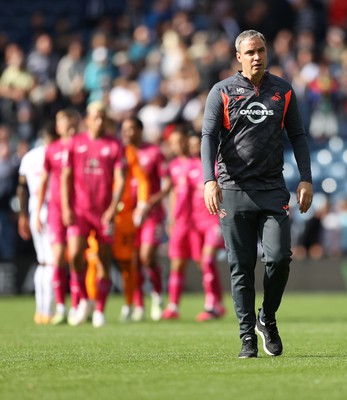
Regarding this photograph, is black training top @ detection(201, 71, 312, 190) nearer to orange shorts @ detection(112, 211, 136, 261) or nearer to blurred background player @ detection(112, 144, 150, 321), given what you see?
blurred background player @ detection(112, 144, 150, 321)

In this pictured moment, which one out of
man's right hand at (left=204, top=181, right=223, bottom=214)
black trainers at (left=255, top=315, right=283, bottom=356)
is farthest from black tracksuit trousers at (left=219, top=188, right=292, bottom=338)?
man's right hand at (left=204, top=181, right=223, bottom=214)

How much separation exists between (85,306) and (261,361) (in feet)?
19.5

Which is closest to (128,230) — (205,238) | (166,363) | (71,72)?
(205,238)

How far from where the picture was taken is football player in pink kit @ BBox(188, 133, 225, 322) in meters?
15.2

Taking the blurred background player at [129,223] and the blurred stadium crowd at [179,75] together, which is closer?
the blurred background player at [129,223]

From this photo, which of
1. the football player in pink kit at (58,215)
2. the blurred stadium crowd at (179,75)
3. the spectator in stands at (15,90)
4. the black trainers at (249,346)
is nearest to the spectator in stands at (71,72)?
the blurred stadium crowd at (179,75)

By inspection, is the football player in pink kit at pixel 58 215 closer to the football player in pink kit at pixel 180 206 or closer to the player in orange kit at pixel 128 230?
the player in orange kit at pixel 128 230

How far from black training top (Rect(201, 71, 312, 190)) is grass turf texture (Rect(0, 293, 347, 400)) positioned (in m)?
1.39

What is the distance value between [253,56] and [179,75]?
15.1m

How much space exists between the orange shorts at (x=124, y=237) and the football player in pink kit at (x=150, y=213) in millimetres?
397

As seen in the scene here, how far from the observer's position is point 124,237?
14.8 m

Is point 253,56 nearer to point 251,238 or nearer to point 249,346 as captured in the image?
point 251,238

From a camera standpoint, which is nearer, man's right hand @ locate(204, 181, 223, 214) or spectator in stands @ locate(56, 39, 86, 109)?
man's right hand @ locate(204, 181, 223, 214)

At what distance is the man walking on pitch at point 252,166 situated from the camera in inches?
332
